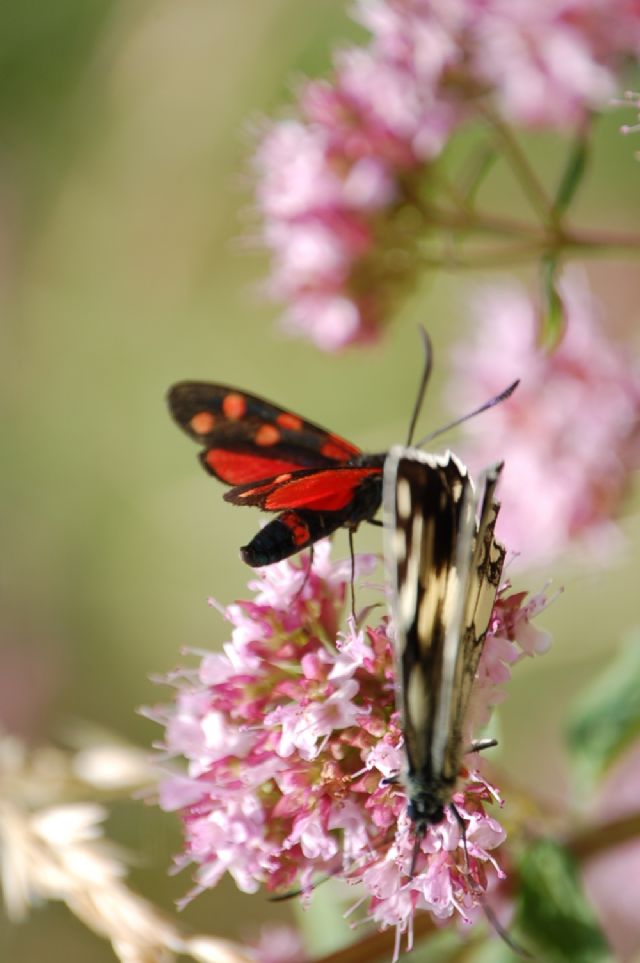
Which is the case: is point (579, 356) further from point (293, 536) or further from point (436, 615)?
point (436, 615)

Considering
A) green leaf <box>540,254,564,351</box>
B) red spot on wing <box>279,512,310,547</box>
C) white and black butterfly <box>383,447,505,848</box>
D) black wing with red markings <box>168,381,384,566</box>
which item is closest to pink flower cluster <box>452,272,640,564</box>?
green leaf <box>540,254,564,351</box>

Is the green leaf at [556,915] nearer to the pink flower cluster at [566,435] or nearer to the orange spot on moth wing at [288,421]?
the orange spot on moth wing at [288,421]

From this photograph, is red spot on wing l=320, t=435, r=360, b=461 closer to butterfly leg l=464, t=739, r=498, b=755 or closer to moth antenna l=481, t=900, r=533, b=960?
butterfly leg l=464, t=739, r=498, b=755

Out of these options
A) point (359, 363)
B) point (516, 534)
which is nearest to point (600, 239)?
point (516, 534)

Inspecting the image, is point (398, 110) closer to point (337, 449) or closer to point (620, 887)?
point (337, 449)

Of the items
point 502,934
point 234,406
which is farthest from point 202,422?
point 502,934

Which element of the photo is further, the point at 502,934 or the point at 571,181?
the point at 571,181

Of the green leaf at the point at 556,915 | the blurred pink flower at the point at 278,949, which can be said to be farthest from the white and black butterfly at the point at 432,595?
the blurred pink flower at the point at 278,949
